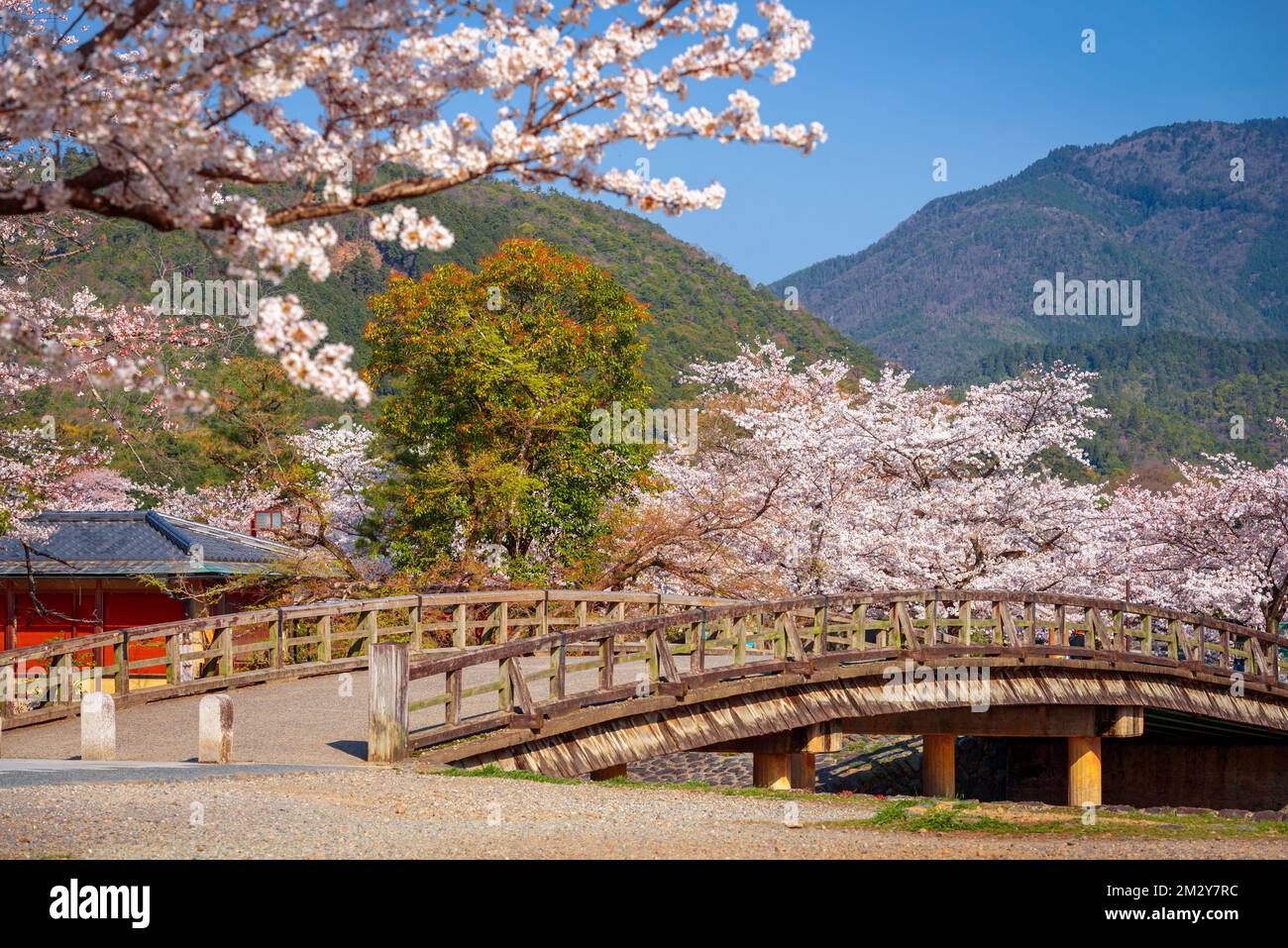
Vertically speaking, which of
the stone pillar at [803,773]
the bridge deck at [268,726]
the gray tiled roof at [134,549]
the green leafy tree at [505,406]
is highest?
the green leafy tree at [505,406]

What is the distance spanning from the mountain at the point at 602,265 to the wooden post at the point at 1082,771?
39371 millimetres

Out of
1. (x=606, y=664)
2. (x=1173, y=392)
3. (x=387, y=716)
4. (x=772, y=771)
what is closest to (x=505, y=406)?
(x=772, y=771)

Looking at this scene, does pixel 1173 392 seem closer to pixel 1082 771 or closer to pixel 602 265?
pixel 602 265

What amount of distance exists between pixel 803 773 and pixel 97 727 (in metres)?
10.9

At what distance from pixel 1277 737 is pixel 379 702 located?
22.0m

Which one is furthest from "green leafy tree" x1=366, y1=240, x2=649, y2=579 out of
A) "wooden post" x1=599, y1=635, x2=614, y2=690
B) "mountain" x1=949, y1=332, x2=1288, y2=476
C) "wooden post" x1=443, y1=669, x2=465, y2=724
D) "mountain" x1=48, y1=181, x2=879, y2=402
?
"mountain" x1=949, y1=332, x2=1288, y2=476

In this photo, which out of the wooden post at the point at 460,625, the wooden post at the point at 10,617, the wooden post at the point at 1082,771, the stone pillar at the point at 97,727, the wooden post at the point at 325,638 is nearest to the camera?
the stone pillar at the point at 97,727

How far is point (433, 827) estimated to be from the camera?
10.4 metres

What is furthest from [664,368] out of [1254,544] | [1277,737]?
[1277,737]

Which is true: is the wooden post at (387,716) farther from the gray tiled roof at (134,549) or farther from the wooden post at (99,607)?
the wooden post at (99,607)

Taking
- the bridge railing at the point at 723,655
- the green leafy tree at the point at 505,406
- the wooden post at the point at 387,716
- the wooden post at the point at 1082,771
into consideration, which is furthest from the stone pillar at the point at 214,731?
the wooden post at the point at 1082,771

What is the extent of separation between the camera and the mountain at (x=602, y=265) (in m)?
66.8
